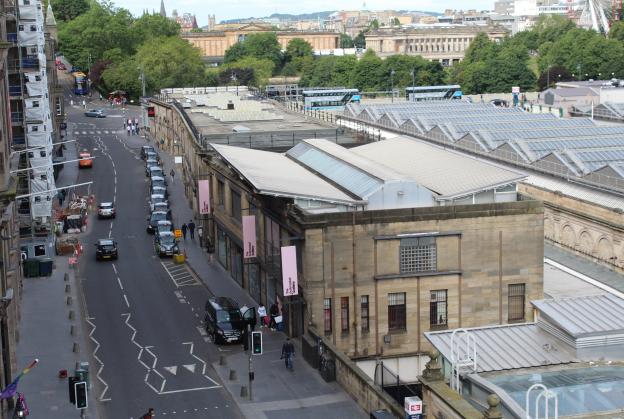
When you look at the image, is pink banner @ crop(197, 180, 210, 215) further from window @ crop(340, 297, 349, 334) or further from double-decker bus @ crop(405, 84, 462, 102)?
double-decker bus @ crop(405, 84, 462, 102)

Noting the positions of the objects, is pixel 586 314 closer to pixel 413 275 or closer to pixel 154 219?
pixel 413 275

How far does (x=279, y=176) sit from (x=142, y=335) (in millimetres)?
11115

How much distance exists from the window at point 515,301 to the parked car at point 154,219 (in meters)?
39.3

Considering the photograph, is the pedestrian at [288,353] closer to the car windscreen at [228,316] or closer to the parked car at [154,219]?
the car windscreen at [228,316]

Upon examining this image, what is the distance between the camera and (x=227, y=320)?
55.8 m

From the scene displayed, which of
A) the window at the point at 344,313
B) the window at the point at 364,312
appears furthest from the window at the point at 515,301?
the window at the point at 344,313

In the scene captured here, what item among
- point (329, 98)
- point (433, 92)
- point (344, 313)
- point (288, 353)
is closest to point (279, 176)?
point (344, 313)

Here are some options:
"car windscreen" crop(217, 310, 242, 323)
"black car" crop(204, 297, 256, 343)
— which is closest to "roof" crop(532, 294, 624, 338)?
"black car" crop(204, 297, 256, 343)

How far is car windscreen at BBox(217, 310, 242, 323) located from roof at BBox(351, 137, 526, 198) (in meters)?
11.9

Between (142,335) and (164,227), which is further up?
(164,227)

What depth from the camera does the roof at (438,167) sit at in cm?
5497

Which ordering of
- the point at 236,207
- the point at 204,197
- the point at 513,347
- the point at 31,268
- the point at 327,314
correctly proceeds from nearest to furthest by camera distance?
1. the point at 513,347
2. the point at 327,314
3. the point at 236,207
4. the point at 31,268
5. the point at 204,197

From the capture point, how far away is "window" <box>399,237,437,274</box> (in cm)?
5209

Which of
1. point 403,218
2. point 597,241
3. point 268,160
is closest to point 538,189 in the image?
point 597,241
